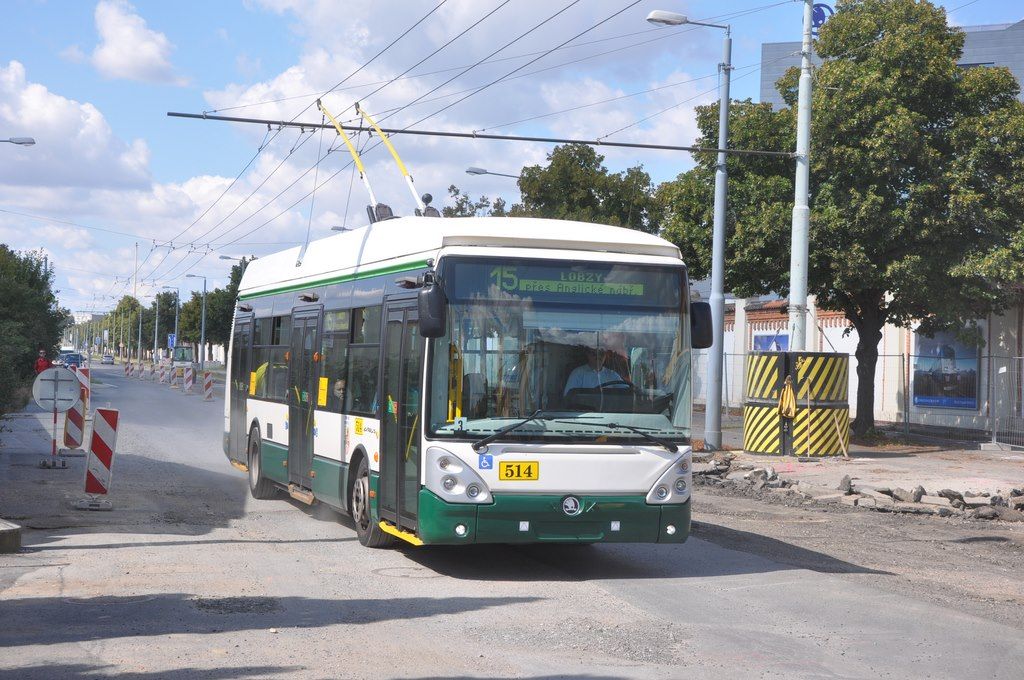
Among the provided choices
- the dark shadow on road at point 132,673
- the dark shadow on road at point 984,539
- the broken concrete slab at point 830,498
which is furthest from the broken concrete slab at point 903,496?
the dark shadow on road at point 132,673

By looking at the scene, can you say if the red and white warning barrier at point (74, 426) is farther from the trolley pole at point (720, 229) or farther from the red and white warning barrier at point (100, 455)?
the trolley pole at point (720, 229)

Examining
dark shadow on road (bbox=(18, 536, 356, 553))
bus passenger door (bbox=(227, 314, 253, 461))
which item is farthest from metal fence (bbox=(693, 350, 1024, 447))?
dark shadow on road (bbox=(18, 536, 356, 553))

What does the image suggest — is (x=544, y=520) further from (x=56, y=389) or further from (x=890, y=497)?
(x=56, y=389)

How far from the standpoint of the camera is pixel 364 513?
1130cm

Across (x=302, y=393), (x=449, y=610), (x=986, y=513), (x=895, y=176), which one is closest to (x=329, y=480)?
(x=302, y=393)

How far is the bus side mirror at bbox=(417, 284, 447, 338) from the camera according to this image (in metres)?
9.27

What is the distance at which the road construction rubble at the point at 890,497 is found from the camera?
15547 millimetres

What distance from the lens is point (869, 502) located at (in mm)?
16078

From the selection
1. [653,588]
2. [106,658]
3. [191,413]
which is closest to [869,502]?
[653,588]

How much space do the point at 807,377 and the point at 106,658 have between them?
17871 mm

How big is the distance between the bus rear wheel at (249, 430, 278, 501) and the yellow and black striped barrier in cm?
1092

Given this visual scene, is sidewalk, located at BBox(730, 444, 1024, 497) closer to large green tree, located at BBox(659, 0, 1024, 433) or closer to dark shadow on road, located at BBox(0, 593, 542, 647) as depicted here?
large green tree, located at BBox(659, 0, 1024, 433)

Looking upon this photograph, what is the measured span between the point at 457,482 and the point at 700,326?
2.50 m

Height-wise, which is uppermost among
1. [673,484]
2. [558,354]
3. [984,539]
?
[558,354]
